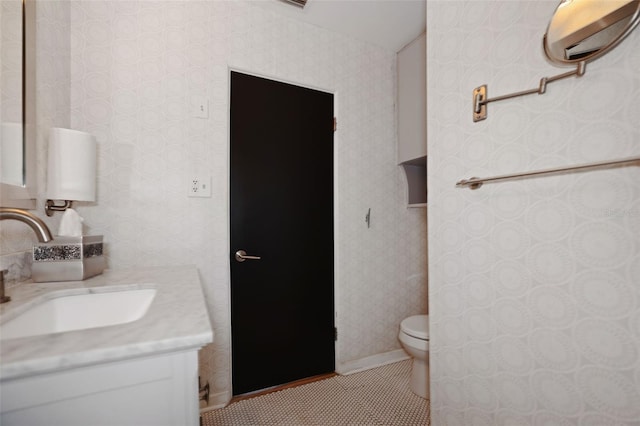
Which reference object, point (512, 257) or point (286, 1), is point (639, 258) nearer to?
point (512, 257)

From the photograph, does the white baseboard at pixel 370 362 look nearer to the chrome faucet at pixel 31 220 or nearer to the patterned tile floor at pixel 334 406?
the patterned tile floor at pixel 334 406

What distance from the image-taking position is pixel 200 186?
1.63 meters

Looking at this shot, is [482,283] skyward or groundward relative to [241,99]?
groundward

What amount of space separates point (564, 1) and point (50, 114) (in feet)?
6.75

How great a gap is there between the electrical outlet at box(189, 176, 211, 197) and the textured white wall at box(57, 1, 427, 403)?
38 millimetres

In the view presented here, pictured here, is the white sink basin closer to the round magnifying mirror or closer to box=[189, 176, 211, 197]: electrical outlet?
box=[189, 176, 211, 197]: electrical outlet

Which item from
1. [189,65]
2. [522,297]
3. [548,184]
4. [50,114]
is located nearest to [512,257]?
[522,297]

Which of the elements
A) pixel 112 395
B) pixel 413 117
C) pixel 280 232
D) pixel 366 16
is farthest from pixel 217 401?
pixel 366 16

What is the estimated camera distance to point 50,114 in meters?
1.22

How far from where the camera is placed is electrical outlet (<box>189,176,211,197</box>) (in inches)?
63.3

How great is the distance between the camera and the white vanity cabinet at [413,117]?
2.06 m

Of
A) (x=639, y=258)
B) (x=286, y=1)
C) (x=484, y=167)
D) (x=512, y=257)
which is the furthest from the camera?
(x=286, y=1)

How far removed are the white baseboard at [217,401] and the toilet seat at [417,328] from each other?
1.16 meters

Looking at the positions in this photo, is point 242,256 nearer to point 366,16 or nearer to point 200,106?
point 200,106
